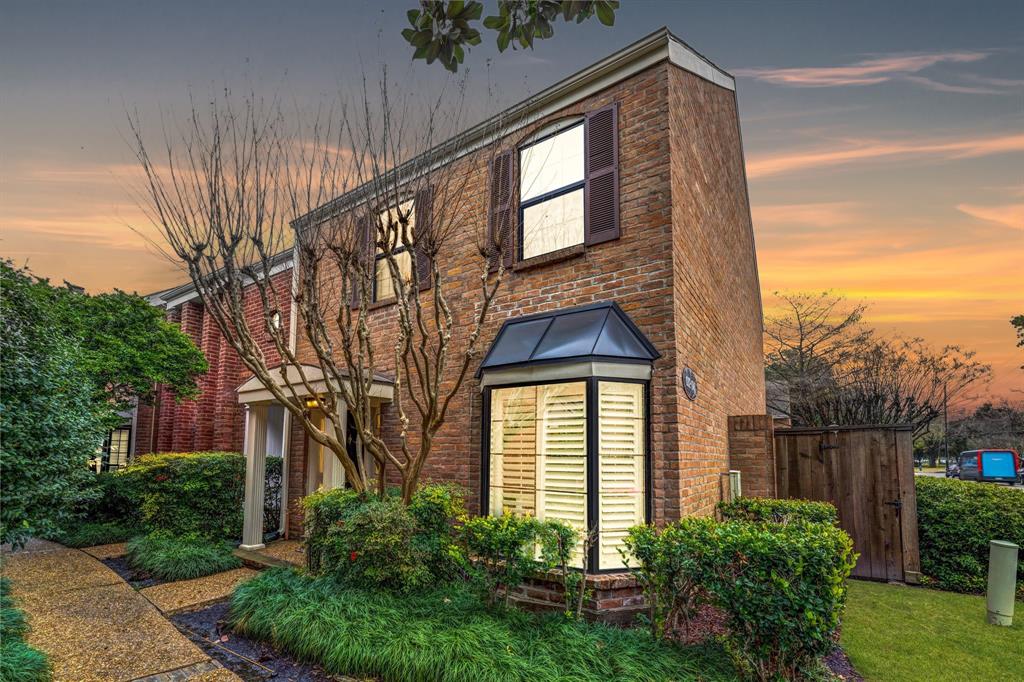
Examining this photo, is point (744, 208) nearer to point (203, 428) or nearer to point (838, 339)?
point (203, 428)

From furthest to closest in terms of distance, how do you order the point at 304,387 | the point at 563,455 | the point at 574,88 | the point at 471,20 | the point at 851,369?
the point at 851,369 → the point at 304,387 → the point at 574,88 → the point at 563,455 → the point at 471,20

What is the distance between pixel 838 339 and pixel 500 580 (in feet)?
70.8

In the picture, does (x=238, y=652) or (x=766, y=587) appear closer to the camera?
(x=766, y=587)

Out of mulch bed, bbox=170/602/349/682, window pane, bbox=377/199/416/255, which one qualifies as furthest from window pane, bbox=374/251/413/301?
mulch bed, bbox=170/602/349/682

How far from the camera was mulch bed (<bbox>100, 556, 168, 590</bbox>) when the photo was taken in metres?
6.74

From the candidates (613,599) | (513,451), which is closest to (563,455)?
(513,451)

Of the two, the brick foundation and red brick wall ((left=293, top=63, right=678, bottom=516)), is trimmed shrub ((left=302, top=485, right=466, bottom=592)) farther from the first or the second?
the brick foundation

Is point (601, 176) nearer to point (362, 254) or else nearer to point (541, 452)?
point (541, 452)

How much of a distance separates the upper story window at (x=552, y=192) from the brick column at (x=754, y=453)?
3.80m

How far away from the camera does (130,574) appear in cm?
721

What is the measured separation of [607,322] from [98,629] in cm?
577

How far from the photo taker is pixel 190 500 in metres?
8.54

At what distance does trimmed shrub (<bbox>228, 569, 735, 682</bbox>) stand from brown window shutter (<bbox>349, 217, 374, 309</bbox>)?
3297 millimetres

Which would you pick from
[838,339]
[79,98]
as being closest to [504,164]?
[79,98]
